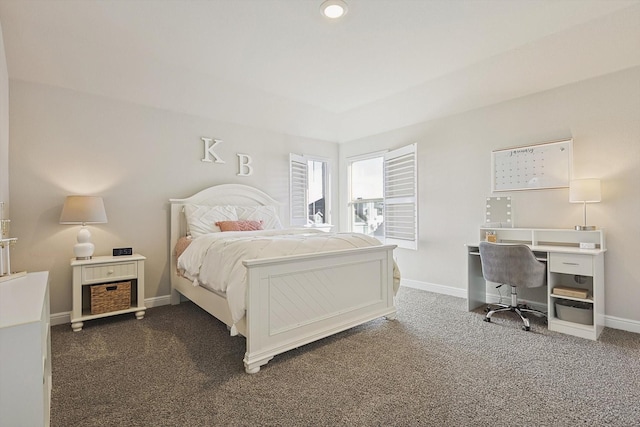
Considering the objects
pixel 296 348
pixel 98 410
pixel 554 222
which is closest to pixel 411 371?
pixel 296 348

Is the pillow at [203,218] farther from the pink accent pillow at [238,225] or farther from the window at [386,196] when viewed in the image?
the window at [386,196]

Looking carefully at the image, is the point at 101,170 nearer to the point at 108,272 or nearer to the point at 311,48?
the point at 108,272

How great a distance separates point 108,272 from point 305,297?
2.10 metres

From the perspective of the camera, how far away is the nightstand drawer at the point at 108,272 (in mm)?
3021

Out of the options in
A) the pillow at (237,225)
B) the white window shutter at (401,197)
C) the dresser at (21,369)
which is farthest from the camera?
the white window shutter at (401,197)

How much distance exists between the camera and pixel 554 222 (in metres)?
3.26

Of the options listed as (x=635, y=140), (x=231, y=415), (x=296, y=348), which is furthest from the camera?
(x=635, y=140)

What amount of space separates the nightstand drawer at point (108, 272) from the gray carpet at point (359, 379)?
478 millimetres

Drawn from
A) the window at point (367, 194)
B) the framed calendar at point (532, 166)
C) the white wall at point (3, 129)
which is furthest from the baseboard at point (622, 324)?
the white wall at point (3, 129)

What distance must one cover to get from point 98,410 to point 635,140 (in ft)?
15.0

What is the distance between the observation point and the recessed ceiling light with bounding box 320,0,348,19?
90.3 inches

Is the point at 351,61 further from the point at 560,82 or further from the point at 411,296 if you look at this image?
the point at 411,296

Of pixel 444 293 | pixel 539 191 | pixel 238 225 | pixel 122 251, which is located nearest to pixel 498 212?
pixel 539 191

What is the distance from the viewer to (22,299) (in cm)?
131
